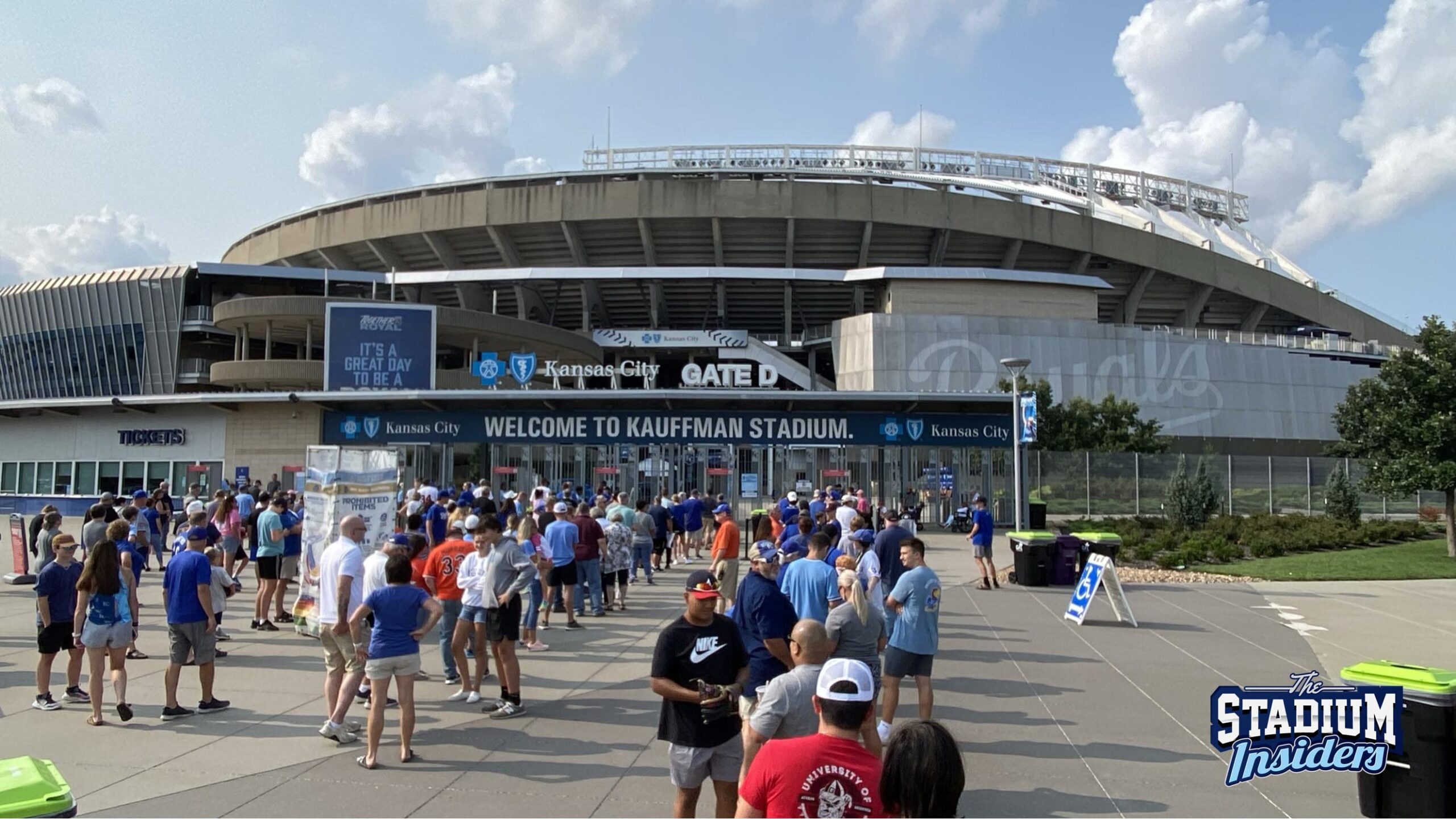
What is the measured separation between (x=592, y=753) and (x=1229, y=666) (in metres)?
7.43

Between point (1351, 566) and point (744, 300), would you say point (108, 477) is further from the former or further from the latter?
point (1351, 566)

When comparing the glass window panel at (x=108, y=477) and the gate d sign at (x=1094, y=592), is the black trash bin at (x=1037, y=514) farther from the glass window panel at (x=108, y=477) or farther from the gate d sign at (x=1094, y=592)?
the glass window panel at (x=108, y=477)

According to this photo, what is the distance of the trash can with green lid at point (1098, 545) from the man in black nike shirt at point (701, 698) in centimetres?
1008

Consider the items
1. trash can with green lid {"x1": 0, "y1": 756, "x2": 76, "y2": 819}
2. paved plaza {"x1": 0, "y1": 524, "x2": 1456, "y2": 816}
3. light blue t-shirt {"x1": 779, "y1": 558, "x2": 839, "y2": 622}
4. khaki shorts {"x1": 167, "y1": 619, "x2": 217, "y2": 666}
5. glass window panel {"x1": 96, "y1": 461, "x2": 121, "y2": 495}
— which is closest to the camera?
trash can with green lid {"x1": 0, "y1": 756, "x2": 76, "y2": 819}

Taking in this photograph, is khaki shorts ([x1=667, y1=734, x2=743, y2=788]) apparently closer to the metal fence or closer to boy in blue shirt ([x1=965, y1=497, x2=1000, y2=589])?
boy in blue shirt ([x1=965, y1=497, x2=1000, y2=589])

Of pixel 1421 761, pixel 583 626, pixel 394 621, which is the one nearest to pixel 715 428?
pixel 583 626

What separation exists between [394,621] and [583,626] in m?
6.10

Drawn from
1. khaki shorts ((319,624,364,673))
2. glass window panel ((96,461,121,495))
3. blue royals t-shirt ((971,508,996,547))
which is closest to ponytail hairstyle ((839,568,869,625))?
khaki shorts ((319,624,364,673))

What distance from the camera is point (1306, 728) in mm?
5090

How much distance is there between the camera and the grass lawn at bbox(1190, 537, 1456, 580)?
19.3 m

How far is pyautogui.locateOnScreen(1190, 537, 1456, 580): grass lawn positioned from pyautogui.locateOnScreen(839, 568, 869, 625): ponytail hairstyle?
16.0m

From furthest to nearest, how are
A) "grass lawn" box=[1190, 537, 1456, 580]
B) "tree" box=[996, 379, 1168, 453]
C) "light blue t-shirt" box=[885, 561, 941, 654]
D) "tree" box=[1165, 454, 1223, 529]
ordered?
"tree" box=[996, 379, 1168, 453], "tree" box=[1165, 454, 1223, 529], "grass lawn" box=[1190, 537, 1456, 580], "light blue t-shirt" box=[885, 561, 941, 654]

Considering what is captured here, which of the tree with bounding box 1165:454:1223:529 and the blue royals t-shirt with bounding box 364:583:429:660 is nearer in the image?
the blue royals t-shirt with bounding box 364:583:429:660

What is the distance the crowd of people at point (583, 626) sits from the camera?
3.21m
